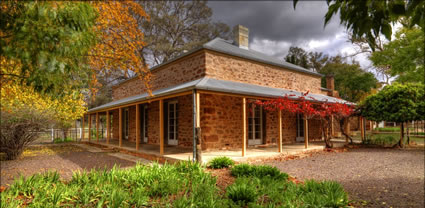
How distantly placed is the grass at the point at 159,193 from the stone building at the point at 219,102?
2810 millimetres

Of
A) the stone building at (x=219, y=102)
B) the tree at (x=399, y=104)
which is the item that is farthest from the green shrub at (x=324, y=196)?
the tree at (x=399, y=104)

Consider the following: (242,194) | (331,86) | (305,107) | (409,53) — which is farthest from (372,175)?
(331,86)

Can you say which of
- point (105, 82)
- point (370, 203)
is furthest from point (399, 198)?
point (105, 82)

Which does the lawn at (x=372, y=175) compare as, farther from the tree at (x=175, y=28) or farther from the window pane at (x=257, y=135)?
the tree at (x=175, y=28)

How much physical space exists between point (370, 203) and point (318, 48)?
3410 cm

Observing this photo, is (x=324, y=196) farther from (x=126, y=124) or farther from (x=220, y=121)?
(x=126, y=124)

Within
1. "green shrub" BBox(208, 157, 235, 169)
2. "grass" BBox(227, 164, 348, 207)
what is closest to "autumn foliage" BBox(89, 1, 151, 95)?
"green shrub" BBox(208, 157, 235, 169)

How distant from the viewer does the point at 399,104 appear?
10.9 metres


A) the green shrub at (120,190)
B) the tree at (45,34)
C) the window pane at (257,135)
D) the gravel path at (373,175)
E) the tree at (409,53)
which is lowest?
the gravel path at (373,175)

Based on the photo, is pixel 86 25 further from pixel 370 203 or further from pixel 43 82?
pixel 370 203

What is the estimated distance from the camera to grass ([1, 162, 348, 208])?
138 inches

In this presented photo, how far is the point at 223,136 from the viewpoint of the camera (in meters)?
9.50

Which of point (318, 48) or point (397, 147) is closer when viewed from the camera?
point (397, 147)

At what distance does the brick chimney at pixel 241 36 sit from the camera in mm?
13651
